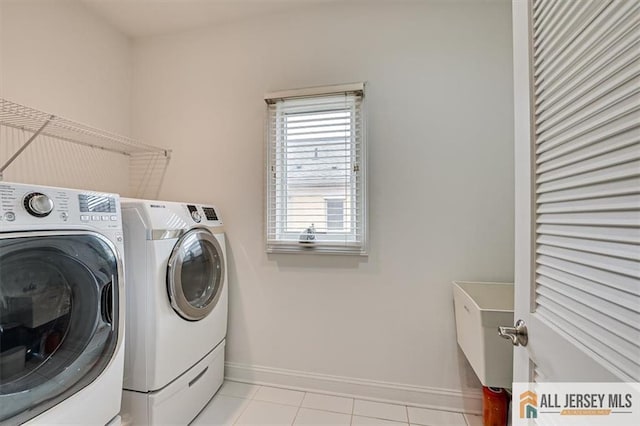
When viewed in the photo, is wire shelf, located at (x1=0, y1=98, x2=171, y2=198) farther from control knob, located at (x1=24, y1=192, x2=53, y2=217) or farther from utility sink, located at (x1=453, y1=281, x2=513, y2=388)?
utility sink, located at (x1=453, y1=281, x2=513, y2=388)

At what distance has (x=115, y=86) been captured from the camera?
1.97 m

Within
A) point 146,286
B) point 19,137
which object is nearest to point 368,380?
point 146,286

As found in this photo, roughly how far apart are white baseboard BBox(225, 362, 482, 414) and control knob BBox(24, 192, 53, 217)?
60.2 inches

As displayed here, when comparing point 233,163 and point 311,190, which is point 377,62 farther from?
point 233,163

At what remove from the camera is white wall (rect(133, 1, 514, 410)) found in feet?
5.22

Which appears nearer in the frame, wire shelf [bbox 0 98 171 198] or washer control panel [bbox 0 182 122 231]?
washer control panel [bbox 0 182 122 231]

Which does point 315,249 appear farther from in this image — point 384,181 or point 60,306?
point 60,306

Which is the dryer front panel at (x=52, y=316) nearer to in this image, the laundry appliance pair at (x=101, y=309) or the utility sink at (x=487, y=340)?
the laundry appliance pair at (x=101, y=309)

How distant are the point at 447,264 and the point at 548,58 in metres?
1.22

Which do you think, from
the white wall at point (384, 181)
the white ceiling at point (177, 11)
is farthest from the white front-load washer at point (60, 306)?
the white ceiling at point (177, 11)

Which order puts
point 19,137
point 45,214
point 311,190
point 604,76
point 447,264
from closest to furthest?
point 604,76
point 45,214
point 19,137
point 447,264
point 311,190

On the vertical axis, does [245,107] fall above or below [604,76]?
above

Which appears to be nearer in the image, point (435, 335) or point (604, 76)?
point (604, 76)

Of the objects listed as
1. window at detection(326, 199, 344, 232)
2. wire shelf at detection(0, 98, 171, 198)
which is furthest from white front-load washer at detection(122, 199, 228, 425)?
window at detection(326, 199, 344, 232)
